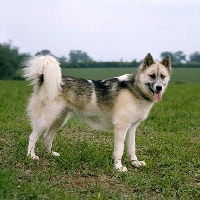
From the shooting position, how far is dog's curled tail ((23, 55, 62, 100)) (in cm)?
549

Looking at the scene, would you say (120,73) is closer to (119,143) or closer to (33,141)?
(33,141)

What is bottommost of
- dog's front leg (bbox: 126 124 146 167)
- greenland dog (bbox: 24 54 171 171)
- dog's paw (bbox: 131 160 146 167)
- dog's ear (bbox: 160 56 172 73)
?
dog's paw (bbox: 131 160 146 167)

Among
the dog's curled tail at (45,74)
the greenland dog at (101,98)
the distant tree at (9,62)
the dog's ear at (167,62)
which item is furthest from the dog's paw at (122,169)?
the distant tree at (9,62)

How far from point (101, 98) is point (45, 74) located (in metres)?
0.88

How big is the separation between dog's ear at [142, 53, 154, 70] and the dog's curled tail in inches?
48.0

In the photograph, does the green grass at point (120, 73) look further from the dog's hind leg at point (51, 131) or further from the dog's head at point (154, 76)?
the dog's head at point (154, 76)

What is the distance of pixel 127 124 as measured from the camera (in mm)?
5406

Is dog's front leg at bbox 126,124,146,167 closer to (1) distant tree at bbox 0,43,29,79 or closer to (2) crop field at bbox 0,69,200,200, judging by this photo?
(2) crop field at bbox 0,69,200,200

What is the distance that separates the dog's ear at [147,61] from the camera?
545cm

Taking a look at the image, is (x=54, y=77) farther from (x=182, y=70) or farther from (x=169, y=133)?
(x=182, y=70)

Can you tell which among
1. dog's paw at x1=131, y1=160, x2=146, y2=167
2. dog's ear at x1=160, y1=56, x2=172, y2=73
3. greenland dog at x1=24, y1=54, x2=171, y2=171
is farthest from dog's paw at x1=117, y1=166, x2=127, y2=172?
dog's ear at x1=160, y1=56, x2=172, y2=73

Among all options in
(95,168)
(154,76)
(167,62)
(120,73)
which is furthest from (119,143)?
(120,73)

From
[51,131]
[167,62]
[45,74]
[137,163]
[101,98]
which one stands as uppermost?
[167,62]

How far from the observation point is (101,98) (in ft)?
18.3
